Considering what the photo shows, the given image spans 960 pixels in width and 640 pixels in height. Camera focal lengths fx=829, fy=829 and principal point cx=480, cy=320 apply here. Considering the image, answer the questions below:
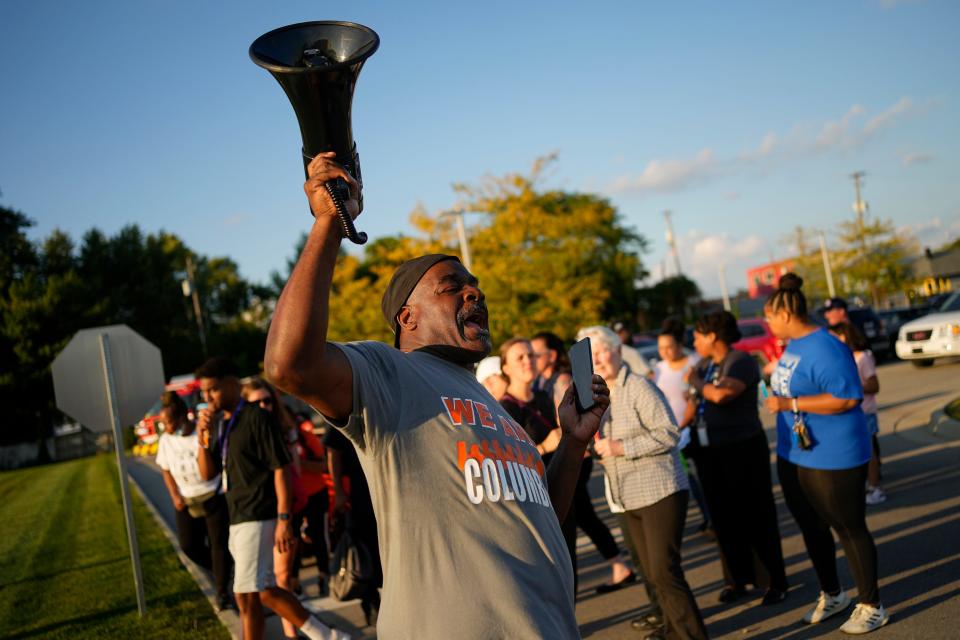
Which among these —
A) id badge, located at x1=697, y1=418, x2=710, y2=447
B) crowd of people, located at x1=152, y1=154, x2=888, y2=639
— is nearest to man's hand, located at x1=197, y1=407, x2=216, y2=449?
crowd of people, located at x1=152, y1=154, x2=888, y2=639

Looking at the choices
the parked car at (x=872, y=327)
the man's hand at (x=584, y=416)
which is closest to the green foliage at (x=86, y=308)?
the parked car at (x=872, y=327)

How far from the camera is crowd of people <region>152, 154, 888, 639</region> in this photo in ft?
6.45

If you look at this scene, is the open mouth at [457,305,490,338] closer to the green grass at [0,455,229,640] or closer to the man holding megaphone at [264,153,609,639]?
the man holding megaphone at [264,153,609,639]

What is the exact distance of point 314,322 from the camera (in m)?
1.75

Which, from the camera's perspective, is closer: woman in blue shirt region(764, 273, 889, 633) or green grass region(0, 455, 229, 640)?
woman in blue shirt region(764, 273, 889, 633)

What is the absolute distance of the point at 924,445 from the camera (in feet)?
34.7

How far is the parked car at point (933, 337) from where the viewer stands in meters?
18.5

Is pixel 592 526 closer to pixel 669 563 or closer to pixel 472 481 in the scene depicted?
pixel 669 563

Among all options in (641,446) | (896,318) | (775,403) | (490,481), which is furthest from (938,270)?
(490,481)

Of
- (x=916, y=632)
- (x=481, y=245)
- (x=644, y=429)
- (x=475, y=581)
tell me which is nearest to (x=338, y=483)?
(x=644, y=429)

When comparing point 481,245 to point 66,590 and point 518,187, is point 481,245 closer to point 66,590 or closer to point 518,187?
point 518,187

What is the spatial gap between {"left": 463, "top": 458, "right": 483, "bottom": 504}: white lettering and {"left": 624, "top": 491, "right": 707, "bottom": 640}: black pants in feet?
9.91

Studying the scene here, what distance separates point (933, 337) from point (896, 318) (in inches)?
306

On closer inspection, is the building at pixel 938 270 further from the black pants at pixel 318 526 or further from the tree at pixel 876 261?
the black pants at pixel 318 526
